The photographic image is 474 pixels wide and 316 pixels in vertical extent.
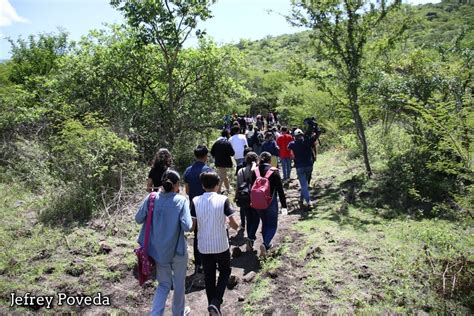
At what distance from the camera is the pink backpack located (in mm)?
5559

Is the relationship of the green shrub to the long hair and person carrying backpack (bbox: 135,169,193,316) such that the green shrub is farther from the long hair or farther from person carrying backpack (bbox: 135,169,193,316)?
person carrying backpack (bbox: 135,169,193,316)

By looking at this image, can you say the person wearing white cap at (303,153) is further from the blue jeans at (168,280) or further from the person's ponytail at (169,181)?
the blue jeans at (168,280)

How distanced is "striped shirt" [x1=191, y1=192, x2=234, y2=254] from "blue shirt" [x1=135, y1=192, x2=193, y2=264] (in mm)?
252

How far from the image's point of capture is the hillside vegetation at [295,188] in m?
5.00

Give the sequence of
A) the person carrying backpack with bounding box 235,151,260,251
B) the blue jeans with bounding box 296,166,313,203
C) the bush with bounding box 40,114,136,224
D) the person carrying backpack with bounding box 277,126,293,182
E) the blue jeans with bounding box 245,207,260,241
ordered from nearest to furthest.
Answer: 1. the person carrying backpack with bounding box 235,151,260,251
2. the blue jeans with bounding box 245,207,260,241
3. the bush with bounding box 40,114,136,224
4. the blue jeans with bounding box 296,166,313,203
5. the person carrying backpack with bounding box 277,126,293,182

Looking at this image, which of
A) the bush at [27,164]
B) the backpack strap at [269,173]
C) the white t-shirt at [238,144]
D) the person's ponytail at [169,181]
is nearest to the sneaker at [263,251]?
the backpack strap at [269,173]

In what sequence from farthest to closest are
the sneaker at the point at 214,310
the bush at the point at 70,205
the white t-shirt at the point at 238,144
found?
the white t-shirt at the point at 238,144 → the bush at the point at 70,205 → the sneaker at the point at 214,310

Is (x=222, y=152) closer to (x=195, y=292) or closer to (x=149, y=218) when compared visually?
(x=195, y=292)

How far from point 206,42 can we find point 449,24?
43.3 metres

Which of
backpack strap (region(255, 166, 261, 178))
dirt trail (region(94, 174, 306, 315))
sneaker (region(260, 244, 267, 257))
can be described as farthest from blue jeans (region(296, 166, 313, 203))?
A: sneaker (region(260, 244, 267, 257))

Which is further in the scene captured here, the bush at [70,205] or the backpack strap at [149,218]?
the bush at [70,205]

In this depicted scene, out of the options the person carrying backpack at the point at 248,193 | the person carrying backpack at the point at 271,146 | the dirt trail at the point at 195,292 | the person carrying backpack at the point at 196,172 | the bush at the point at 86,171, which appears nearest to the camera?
the dirt trail at the point at 195,292

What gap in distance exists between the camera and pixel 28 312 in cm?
491

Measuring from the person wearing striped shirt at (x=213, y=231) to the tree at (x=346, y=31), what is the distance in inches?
262
